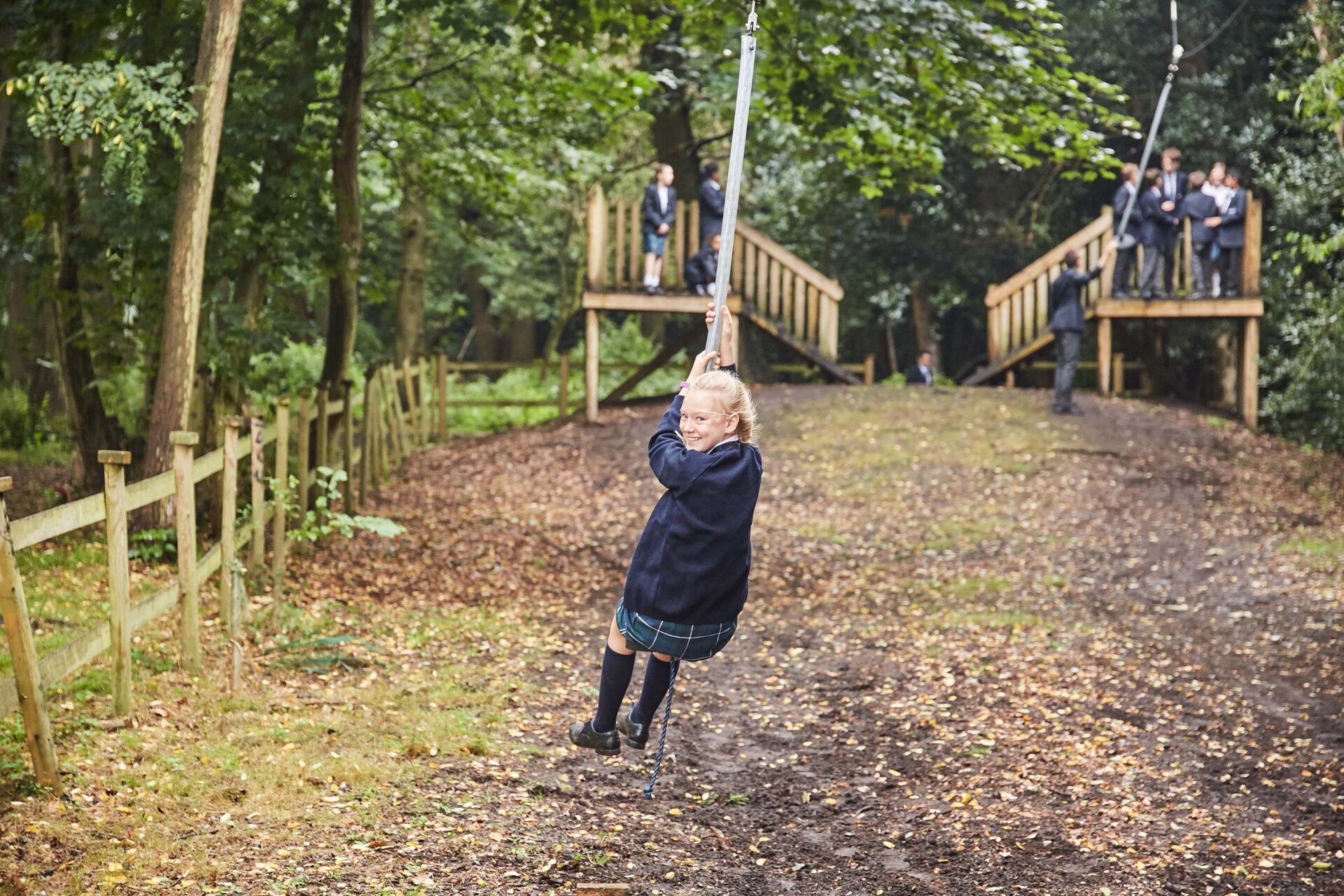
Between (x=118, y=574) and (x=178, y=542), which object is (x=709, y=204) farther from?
(x=118, y=574)

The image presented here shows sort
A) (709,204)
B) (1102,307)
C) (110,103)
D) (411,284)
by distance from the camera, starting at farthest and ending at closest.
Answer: (411,284), (1102,307), (709,204), (110,103)

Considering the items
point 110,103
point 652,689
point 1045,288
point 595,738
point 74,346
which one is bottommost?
point 595,738

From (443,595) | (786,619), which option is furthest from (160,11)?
(786,619)

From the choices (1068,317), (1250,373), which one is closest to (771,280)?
(1068,317)

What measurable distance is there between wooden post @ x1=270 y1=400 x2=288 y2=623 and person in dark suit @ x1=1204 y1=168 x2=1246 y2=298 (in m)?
13.7

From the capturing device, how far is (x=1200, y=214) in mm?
18297

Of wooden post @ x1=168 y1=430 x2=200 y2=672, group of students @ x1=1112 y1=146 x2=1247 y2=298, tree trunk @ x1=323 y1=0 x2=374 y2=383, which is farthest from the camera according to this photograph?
group of students @ x1=1112 y1=146 x2=1247 y2=298

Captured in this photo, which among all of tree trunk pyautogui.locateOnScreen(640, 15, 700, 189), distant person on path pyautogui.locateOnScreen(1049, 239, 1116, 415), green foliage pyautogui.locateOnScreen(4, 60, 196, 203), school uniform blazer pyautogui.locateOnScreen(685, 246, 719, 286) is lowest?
distant person on path pyautogui.locateOnScreen(1049, 239, 1116, 415)

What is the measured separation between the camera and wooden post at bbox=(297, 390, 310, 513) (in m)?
10.6

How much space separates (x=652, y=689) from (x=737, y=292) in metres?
14.1

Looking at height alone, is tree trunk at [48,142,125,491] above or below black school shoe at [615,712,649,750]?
above

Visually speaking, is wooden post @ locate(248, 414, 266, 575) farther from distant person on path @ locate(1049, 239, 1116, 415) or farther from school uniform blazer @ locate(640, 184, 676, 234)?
distant person on path @ locate(1049, 239, 1116, 415)

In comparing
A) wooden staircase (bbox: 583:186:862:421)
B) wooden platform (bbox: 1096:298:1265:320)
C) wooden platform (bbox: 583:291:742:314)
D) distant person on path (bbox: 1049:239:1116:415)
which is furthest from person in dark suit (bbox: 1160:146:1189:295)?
wooden platform (bbox: 583:291:742:314)

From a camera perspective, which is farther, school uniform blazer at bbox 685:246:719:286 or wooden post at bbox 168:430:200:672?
school uniform blazer at bbox 685:246:719:286
